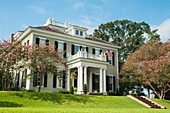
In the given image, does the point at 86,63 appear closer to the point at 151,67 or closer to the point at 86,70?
the point at 86,70

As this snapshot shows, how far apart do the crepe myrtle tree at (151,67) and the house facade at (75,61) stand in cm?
284

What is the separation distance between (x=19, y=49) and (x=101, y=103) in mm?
9146

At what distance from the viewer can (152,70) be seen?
1059 inches

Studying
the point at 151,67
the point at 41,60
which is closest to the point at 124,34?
the point at 151,67

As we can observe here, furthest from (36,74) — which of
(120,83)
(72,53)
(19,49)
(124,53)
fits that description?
(124,53)

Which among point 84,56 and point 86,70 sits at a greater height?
point 84,56

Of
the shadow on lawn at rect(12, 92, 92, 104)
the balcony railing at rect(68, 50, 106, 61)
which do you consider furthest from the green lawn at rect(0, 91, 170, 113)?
the balcony railing at rect(68, 50, 106, 61)

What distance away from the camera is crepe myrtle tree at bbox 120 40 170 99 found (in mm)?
25906

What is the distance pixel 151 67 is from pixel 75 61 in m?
9.49

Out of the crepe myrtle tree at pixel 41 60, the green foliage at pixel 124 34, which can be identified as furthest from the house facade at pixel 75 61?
the green foliage at pixel 124 34

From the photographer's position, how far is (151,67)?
88.9 ft

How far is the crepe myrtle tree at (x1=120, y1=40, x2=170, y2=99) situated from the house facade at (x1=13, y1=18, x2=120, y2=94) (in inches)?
112

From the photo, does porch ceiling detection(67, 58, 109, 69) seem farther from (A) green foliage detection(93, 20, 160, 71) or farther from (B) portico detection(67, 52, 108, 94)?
(A) green foliage detection(93, 20, 160, 71)

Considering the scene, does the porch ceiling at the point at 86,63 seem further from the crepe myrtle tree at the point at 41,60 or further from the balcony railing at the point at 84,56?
the crepe myrtle tree at the point at 41,60
